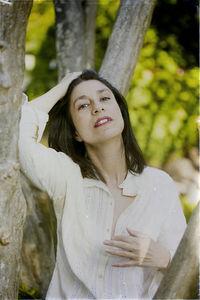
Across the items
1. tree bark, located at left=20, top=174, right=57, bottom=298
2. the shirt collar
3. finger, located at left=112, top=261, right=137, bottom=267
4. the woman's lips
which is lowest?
tree bark, located at left=20, top=174, right=57, bottom=298

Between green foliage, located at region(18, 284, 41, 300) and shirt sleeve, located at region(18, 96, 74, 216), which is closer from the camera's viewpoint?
shirt sleeve, located at region(18, 96, 74, 216)

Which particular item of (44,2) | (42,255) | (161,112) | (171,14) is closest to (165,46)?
(171,14)

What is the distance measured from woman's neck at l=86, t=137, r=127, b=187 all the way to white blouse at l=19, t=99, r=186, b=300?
11 cm

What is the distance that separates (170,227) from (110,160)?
0.54m

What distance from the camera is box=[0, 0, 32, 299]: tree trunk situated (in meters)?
1.43

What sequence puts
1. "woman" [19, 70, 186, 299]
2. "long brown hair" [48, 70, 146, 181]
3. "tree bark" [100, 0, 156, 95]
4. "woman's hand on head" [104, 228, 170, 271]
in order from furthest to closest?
"tree bark" [100, 0, 156, 95]
"long brown hair" [48, 70, 146, 181]
"woman" [19, 70, 186, 299]
"woman's hand on head" [104, 228, 170, 271]

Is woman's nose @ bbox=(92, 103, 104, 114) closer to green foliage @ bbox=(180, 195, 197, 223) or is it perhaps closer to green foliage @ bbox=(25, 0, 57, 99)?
green foliage @ bbox=(25, 0, 57, 99)

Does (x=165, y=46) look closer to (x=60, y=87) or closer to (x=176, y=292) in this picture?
(x=60, y=87)

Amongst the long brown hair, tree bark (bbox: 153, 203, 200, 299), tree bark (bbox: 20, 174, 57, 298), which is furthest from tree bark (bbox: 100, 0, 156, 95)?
tree bark (bbox: 153, 203, 200, 299)

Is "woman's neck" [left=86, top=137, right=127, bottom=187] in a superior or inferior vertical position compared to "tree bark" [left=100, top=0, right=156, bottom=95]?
inferior

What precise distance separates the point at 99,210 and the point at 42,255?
1.27 meters

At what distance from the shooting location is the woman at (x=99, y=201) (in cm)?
194

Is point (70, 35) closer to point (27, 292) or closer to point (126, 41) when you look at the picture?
point (126, 41)

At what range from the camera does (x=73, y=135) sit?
242 cm
